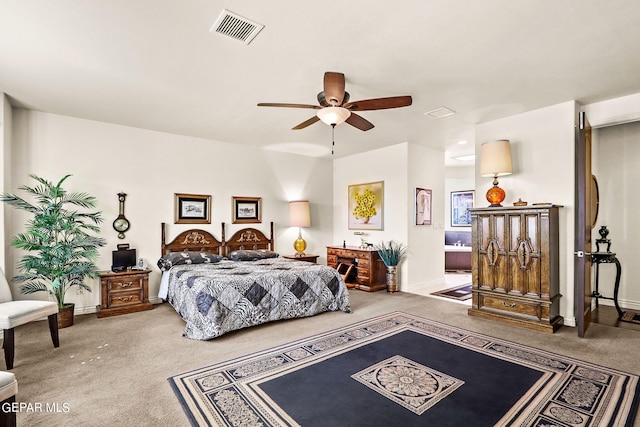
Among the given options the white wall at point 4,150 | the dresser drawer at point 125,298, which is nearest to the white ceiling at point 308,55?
the white wall at point 4,150

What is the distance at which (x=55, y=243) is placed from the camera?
14.0 ft

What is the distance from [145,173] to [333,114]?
3537 millimetres

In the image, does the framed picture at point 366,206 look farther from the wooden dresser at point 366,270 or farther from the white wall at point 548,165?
the white wall at point 548,165

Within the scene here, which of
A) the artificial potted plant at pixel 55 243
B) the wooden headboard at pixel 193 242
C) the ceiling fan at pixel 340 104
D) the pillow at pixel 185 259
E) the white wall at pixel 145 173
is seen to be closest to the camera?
the ceiling fan at pixel 340 104

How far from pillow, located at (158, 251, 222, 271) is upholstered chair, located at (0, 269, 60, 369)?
164 cm

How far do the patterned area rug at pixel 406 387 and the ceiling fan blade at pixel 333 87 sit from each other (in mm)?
2342

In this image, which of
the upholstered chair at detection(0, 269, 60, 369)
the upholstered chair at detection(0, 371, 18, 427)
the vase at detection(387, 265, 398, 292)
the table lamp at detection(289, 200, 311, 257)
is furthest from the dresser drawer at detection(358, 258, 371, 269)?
the upholstered chair at detection(0, 371, 18, 427)

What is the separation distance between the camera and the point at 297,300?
412 centimetres

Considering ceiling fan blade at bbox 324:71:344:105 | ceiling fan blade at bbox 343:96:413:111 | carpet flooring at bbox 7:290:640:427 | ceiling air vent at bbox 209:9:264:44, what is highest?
ceiling air vent at bbox 209:9:264:44

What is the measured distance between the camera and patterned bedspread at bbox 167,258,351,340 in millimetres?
3500

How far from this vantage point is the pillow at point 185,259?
190 inches

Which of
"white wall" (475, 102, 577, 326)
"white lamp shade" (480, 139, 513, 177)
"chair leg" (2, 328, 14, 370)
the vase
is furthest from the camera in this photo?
the vase

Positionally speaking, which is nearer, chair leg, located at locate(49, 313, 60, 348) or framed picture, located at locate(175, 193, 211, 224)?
chair leg, located at locate(49, 313, 60, 348)

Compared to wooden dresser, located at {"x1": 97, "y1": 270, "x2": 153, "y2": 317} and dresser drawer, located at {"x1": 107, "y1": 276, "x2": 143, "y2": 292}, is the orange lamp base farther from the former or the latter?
dresser drawer, located at {"x1": 107, "y1": 276, "x2": 143, "y2": 292}
